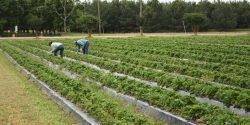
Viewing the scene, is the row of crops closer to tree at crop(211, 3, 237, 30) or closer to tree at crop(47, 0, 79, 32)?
tree at crop(47, 0, 79, 32)

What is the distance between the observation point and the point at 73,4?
217ft

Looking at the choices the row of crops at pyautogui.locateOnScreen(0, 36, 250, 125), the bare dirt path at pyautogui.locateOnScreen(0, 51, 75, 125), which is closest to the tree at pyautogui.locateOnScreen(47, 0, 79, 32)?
the row of crops at pyautogui.locateOnScreen(0, 36, 250, 125)

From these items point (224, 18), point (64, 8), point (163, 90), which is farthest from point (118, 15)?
point (163, 90)

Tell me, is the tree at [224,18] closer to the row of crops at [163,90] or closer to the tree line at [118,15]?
the tree line at [118,15]

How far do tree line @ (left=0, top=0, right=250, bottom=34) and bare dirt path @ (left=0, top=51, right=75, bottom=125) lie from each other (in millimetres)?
42387

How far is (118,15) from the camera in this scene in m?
76.9

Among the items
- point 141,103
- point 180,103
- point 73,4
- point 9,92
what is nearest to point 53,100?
point 9,92

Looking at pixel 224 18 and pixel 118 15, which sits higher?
pixel 118 15

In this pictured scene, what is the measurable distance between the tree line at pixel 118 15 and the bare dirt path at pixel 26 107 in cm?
4239

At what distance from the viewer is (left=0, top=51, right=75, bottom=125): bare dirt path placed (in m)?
8.54

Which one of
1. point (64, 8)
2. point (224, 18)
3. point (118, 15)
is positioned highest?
point (64, 8)

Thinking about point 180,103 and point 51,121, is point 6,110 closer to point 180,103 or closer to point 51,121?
point 51,121

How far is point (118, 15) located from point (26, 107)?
6798cm

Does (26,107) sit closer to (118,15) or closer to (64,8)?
(64,8)
